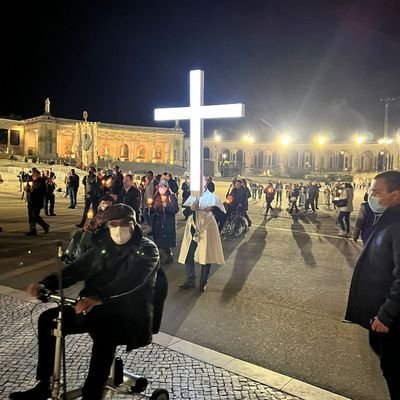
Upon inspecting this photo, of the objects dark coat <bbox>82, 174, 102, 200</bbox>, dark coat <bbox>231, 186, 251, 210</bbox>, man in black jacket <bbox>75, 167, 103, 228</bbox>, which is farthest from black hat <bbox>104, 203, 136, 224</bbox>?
dark coat <bbox>231, 186, 251, 210</bbox>

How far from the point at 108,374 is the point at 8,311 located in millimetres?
3389

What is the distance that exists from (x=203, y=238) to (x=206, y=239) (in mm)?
52

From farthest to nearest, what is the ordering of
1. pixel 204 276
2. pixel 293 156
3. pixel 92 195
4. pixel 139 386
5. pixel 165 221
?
1. pixel 293 156
2. pixel 92 195
3. pixel 165 221
4. pixel 204 276
5. pixel 139 386

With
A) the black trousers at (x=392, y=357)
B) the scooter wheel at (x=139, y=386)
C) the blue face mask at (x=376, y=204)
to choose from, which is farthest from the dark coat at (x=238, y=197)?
the black trousers at (x=392, y=357)

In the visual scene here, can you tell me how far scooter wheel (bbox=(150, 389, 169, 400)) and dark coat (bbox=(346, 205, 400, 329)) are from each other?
5.31ft

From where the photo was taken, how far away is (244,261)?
32.7 ft

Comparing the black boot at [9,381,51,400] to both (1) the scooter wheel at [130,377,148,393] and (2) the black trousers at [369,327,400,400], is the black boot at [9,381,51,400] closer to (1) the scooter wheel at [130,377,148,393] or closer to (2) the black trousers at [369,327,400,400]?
(1) the scooter wheel at [130,377,148,393]

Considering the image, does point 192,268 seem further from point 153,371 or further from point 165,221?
point 153,371

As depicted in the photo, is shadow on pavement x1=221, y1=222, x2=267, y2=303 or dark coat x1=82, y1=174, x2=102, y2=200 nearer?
shadow on pavement x1=221, y1=222, x2=267, y2=303

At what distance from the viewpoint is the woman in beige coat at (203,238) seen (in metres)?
7.20

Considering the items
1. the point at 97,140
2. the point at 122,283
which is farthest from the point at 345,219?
the point at 97,140

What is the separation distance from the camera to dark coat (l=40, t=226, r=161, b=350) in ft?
10.6

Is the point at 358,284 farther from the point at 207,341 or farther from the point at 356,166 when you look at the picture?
the point at 356,166

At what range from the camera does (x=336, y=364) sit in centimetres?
469
